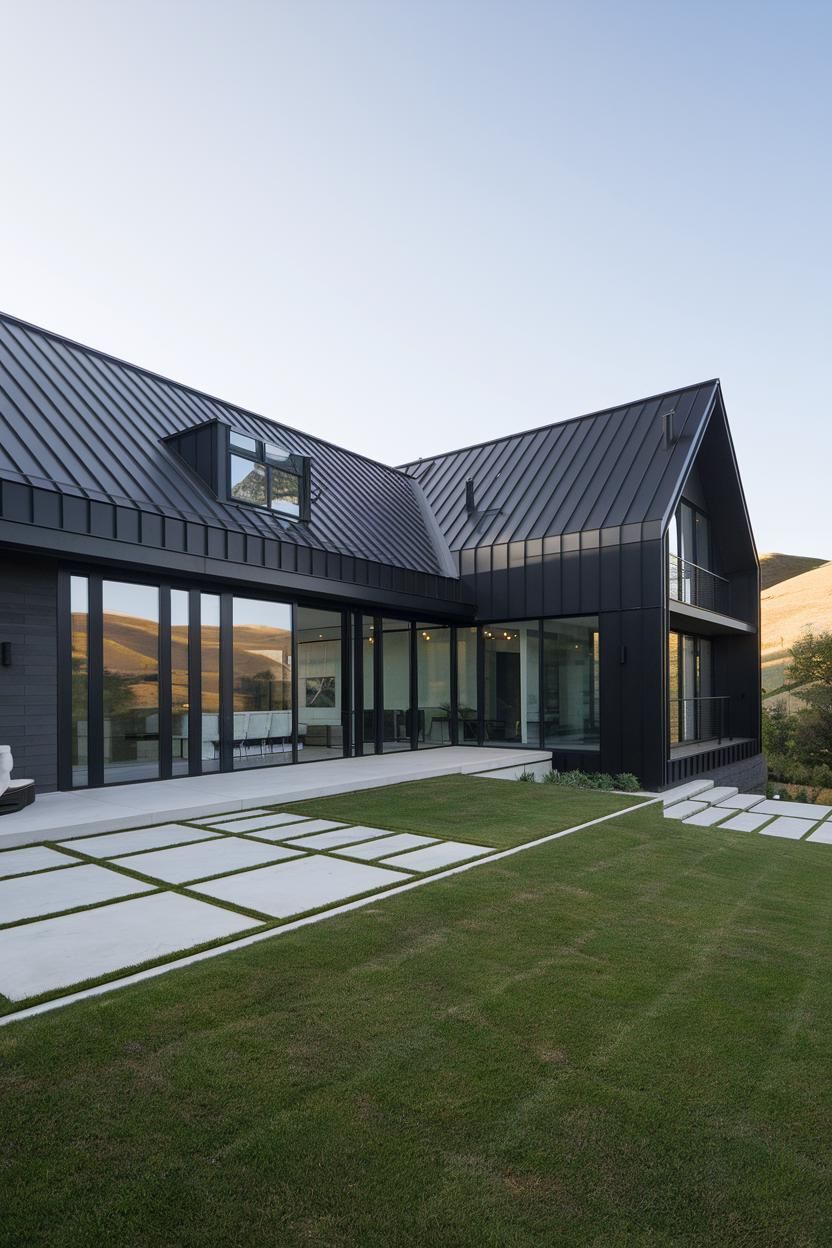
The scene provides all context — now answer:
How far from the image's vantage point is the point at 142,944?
397 cm

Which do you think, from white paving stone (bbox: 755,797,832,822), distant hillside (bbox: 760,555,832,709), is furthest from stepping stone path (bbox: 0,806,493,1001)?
distant hillside (bbox: 760,555,832,709)

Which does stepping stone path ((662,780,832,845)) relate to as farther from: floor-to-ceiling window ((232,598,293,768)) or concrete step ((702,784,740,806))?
floor-to-ceiling window ((232,598,293,768))

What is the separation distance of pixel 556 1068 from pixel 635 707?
33.0ft

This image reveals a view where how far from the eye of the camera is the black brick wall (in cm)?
838

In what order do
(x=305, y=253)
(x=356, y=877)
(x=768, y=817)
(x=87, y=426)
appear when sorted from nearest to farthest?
(x=356, y=877)
(x=768, y=817)
(x=87, y=426)
(x=305, y=253)

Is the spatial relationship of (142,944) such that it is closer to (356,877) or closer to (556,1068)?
(356,877)

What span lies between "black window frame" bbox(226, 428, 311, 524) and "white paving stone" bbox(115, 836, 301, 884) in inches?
252

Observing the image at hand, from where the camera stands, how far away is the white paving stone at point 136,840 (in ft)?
20.4

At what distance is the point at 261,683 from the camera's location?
11180 millimetres

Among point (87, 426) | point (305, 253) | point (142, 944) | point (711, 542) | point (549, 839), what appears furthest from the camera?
point (305, 253)

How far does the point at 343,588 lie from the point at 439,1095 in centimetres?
975

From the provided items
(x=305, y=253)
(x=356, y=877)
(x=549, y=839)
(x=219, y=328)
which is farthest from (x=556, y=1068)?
(x=219, y=328)

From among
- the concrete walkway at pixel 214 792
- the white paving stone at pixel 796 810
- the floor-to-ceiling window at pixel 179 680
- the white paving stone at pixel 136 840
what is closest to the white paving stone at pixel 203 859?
the white paving stone at pixel 136 840

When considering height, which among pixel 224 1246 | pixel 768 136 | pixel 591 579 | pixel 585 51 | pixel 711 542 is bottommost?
pixel 224 1246
